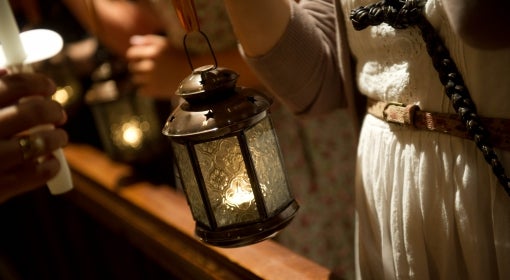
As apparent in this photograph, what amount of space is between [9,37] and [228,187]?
1.49 ft

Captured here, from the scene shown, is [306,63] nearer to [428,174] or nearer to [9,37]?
[428,174]

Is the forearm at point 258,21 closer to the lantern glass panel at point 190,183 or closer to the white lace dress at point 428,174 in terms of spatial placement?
the white lace dress at point 428,174

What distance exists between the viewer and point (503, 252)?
69 centimetres

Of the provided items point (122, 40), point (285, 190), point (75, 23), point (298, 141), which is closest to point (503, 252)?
point (285, 190)

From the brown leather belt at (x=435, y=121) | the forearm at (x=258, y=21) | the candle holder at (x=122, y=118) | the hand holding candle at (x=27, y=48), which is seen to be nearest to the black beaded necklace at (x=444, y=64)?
the brown leather belt at (x=435, y=121)

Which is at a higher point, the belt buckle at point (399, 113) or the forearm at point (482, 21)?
the forearm at point (482, 21)

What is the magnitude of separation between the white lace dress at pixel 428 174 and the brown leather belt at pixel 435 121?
0.01 m

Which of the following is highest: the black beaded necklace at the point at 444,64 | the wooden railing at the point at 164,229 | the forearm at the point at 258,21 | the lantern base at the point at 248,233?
the forearm at the point at 258,21

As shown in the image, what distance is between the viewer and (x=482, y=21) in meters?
0.56

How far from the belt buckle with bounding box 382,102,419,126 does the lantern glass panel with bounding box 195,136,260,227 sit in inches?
10.3

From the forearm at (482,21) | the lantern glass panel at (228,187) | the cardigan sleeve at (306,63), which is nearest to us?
the forearm at (482,21)

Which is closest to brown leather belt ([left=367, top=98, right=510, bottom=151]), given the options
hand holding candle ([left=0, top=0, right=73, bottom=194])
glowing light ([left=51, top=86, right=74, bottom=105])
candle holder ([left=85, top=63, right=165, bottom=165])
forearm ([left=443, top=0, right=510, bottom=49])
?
forearm ([left=443, top=0, right=510, bottom=49])

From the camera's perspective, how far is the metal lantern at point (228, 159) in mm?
727

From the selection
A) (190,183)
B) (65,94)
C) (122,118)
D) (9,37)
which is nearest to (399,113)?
(190,183)
